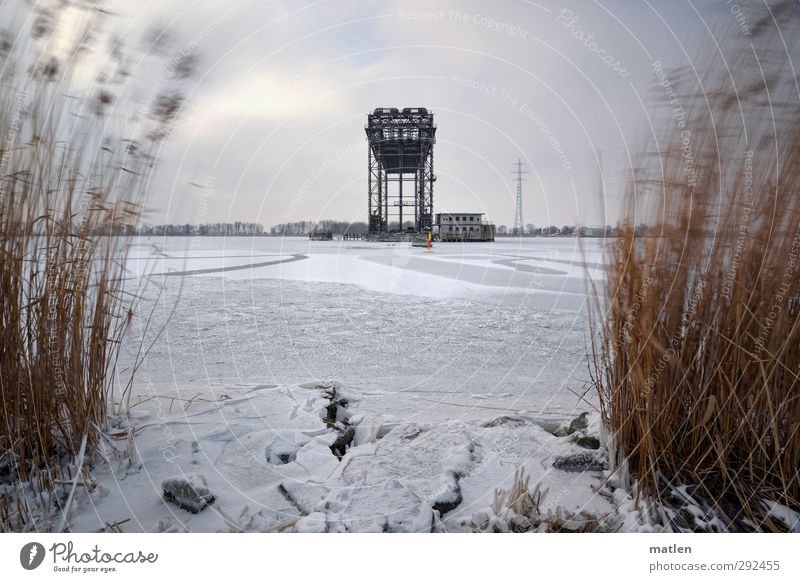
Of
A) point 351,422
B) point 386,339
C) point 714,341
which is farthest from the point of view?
point 386,339

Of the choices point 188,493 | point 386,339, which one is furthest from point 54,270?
point 386,339

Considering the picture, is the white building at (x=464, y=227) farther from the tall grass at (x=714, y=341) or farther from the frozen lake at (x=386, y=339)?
the tall grass at (x=714, y=341)

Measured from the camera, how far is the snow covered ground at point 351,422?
1.11m

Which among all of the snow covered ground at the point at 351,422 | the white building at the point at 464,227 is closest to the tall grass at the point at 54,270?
the snow covered ground at the point at 351,422

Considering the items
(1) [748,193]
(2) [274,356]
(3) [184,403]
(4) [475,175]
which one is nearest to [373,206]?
(4) [475,175]

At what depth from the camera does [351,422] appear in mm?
1550

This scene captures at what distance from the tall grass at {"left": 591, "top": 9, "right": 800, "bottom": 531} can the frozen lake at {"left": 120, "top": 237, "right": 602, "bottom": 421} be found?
8.6 inches

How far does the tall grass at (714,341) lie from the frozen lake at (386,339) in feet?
0.71

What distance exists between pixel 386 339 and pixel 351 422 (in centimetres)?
123

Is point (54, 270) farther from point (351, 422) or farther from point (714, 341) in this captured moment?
point (714, 341)

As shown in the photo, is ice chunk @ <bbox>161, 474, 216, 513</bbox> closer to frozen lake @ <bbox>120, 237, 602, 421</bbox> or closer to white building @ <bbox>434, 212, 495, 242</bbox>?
frozen lake @ <bbox>120, 237, 602, 421</bbox>

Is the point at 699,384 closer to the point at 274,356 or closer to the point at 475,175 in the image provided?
the point at 475,175

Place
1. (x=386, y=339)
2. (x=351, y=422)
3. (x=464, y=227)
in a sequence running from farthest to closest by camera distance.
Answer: (x=464, y=227)
(x=386, y=339)
(x=351, y=422)

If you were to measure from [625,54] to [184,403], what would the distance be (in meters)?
2.23
